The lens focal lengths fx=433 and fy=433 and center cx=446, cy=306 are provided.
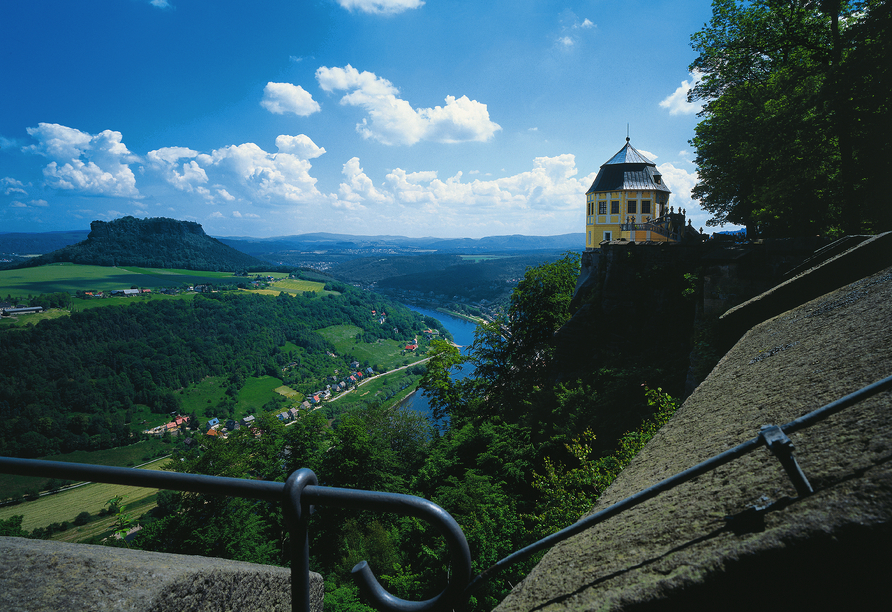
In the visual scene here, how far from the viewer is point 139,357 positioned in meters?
97.6

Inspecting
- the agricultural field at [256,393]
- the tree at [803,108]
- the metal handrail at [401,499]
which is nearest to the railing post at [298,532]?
the metal handrail at [401,499]

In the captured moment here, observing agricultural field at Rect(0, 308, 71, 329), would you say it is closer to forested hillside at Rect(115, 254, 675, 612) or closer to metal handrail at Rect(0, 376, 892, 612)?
forested hillside at Rect(115, 254, 675, 612)

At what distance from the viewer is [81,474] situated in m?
1.52

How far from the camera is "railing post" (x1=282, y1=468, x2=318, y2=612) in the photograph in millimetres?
1416

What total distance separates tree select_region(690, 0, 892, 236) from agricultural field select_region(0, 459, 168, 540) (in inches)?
1922

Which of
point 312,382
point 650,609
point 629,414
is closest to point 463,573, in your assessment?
point 650,609

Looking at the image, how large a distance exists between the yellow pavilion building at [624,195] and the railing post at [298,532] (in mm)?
33508

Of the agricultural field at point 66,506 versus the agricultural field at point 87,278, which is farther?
the agricultural field at point 87,278

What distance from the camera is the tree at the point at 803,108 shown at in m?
12.9

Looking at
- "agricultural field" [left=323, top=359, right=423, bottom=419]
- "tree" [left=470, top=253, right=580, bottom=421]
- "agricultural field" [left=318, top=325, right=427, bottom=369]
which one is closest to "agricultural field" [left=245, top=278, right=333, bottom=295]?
"agricultural field" [left=318, top=325, right=427, bottom=369]

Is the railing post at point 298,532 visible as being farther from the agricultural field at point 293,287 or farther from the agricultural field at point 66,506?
the agricultural field at point 293,287

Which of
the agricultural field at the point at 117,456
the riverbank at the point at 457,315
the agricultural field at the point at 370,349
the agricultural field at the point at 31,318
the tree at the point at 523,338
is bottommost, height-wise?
the agricultural field at the point at 117,456

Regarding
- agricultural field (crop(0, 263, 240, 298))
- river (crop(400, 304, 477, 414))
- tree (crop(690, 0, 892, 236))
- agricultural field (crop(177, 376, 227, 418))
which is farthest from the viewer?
agricultural field (crop(0, 263, 240, 298))

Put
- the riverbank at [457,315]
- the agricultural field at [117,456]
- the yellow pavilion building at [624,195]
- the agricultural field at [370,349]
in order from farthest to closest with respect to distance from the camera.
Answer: the riverbank at [457,315]
the agricultural field at [370,349]
the agricultural field at [117,456]
the yellow pavilion building at [624,195]
